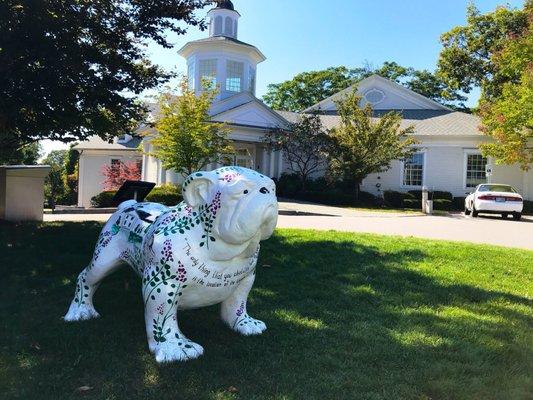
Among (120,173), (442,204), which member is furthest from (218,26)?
(442,204)

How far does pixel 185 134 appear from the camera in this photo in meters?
20.4

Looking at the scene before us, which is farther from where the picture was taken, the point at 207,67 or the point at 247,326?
the point at 207,67

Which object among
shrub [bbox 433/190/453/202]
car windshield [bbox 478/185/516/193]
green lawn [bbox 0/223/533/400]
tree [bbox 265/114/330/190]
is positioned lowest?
green lawn [bbox 0/223/533/400]

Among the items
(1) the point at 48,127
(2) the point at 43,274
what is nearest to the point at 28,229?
(1) the point at 48,127

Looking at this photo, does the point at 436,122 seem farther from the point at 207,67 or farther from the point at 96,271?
the point at 96,271

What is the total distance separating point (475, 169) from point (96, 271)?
27.0 meters

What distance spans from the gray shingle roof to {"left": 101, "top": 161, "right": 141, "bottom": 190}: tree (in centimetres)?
1032

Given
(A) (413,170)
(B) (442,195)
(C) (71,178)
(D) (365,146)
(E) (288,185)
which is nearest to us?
(D) (365,146)

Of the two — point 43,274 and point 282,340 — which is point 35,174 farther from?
point 282,340

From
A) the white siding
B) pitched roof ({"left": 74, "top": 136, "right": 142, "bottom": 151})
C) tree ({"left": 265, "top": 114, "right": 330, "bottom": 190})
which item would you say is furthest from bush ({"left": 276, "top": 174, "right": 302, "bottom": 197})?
Answer: the white siding

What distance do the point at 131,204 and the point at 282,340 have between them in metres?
1.75

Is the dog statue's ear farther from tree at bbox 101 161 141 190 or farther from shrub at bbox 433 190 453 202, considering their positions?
tree at bbox 101 161 141 190

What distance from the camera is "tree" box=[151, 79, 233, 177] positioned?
66.8 ft

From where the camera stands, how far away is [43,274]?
21.3 ft
